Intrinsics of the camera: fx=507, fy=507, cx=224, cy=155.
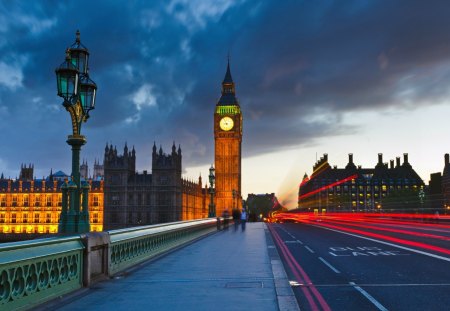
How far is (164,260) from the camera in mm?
17391

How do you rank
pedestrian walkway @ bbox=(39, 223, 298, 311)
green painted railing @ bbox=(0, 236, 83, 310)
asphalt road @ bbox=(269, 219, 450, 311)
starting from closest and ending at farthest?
green painted railing @ bbox=(0, 236, 83, 310) < pedestrian walkway @ bbox=(39, 223, 298, 311) < asphalt road @ bbox=(269, 219, 450, 311)

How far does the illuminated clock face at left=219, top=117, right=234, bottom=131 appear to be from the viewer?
174 metres

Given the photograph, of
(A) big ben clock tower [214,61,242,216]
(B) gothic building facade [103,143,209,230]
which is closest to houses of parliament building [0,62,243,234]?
(B) gothic building facade [103,143,209,230]

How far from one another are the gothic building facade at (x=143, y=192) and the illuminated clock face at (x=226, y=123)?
31440 mm

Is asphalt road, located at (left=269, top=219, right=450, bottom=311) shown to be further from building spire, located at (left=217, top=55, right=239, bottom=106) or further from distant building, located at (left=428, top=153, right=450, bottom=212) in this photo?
building spire, located at (left=217, top=55, right=239, bottom=106)

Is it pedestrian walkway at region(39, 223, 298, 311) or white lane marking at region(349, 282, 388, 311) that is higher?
pedestrian walkway at region(39, 223, 298, 311)

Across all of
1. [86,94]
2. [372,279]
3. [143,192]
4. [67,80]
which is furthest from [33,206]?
[372,279]

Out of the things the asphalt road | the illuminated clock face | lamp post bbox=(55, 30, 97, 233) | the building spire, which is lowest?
the asphalt road

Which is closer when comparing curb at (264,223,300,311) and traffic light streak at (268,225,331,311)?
curb at (264,223,300,311)

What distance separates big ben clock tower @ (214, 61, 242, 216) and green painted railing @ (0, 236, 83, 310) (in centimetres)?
15453

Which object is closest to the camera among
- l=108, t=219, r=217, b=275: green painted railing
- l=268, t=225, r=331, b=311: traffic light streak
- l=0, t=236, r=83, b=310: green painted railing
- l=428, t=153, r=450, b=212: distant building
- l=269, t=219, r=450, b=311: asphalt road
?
l=0, t=236, r=83, b=310: green painted railing

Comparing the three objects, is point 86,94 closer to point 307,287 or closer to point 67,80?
point 67,80

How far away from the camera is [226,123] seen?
174500 mm

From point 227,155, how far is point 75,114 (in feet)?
514
